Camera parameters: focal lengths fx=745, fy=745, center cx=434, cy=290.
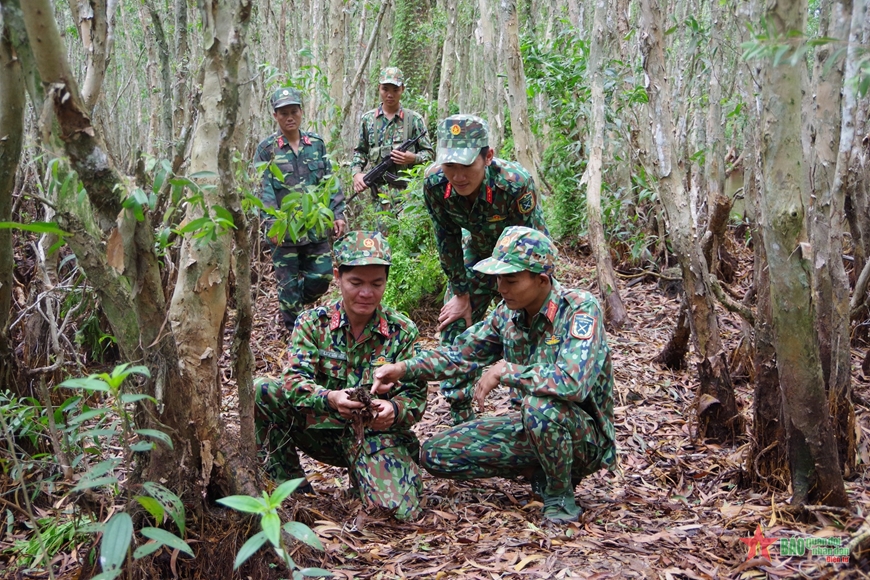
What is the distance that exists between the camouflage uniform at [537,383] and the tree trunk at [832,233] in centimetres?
105

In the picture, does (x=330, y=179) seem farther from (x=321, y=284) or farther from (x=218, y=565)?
(x=321, y=284)

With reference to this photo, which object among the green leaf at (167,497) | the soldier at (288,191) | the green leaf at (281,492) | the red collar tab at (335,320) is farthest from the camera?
the soldier at (288,191)

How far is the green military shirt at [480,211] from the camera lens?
14.1 ft

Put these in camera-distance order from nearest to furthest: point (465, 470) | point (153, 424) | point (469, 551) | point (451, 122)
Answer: point (153, 424)
point (469, 551)
point (465, 470)
point (451, 122)

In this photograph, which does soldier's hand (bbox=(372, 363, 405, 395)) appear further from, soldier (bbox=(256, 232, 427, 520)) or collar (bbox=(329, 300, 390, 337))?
collar (bbox=(329, 300, 390, 337))

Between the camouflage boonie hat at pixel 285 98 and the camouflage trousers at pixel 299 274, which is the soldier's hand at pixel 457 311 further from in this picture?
the camouflage boonie hat at pixel 285 98

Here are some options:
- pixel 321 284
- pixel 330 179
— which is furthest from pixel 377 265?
pixel 321 284

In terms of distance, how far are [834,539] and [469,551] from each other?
1.37m

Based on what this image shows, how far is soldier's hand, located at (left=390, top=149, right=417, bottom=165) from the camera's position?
23.2ft

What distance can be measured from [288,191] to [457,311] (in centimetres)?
219

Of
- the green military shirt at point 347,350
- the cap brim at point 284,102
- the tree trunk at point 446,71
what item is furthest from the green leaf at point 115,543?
the tree trunk at point 446,71

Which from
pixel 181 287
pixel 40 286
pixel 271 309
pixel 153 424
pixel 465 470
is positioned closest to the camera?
pixel 153 424

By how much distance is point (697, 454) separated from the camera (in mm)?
4184

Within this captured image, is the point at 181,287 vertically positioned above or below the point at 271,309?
above
